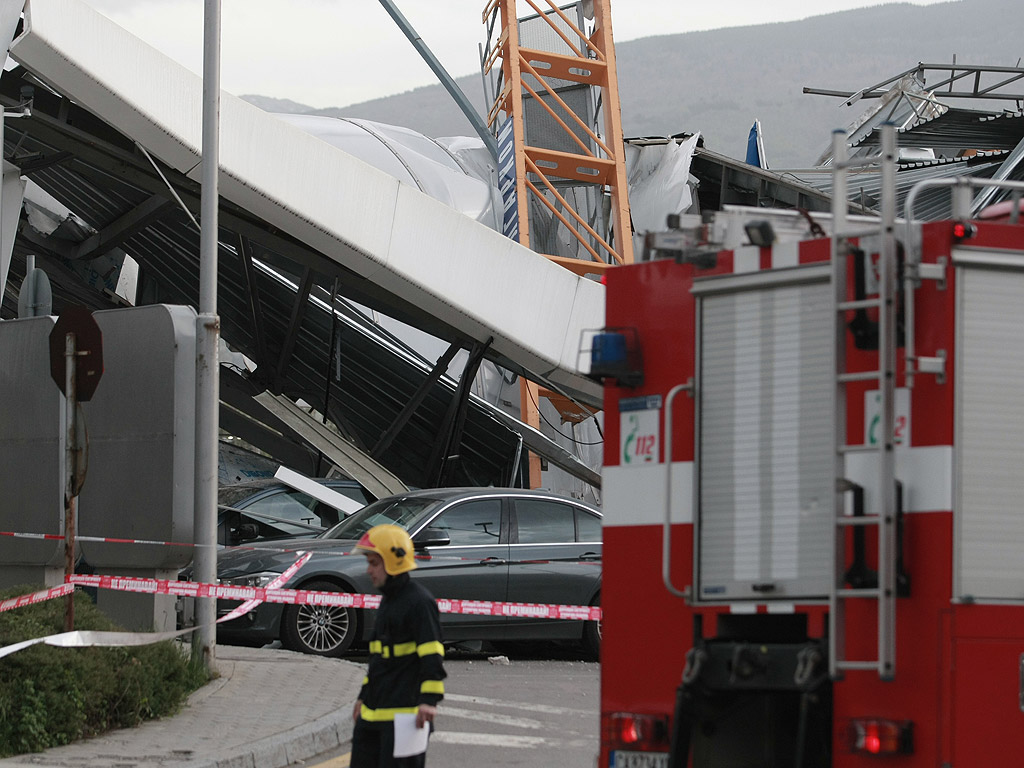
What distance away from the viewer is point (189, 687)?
1049cm

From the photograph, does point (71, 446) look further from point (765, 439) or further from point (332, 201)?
point (332, 201)

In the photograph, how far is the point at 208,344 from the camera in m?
11.9

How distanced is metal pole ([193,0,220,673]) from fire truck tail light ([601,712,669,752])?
631 centimetres

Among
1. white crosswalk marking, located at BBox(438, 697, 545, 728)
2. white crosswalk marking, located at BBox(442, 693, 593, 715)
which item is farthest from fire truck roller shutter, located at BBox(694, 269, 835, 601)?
white crosswalk marking, located at BBox(442, 693, 593, 715)

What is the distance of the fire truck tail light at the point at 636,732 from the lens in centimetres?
561

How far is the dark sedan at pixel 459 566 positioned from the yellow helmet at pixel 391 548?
21.5ft

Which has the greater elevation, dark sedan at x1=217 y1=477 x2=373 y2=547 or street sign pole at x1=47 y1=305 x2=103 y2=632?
street sign pole at x1=47 y1=305 x2=103 y2=632

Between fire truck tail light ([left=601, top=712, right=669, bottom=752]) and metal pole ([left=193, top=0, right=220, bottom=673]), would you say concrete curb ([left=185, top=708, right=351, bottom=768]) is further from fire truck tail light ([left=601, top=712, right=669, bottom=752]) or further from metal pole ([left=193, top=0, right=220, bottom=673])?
fire truck tail light ([left=601, top=712, right=669, bottom=752])

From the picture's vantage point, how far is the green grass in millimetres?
8500

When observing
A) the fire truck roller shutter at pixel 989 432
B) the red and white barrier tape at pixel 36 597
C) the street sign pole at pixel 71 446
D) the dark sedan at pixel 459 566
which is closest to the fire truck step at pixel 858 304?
the fire truck roller shutter at pixel 989 432

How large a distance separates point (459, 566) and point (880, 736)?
8.74 meters

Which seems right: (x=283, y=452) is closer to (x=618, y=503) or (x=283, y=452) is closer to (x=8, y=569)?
(x=8, y=569)

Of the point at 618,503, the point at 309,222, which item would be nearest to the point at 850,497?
the point at 618,503

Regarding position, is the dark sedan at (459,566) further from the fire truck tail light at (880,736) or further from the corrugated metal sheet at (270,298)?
the fire truck tail light at (880,736)
